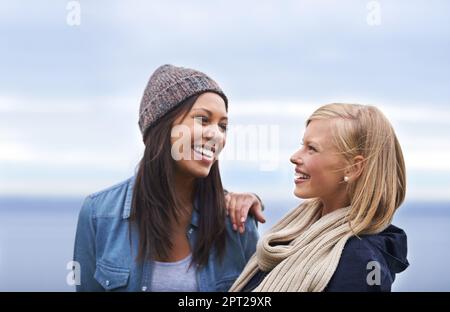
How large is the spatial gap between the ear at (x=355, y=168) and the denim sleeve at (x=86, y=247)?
90 centimetres

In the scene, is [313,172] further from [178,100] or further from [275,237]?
[178,100]

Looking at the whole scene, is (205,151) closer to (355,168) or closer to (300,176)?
(300,176)

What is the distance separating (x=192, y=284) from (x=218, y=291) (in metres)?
0.09

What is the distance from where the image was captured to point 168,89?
2.37m

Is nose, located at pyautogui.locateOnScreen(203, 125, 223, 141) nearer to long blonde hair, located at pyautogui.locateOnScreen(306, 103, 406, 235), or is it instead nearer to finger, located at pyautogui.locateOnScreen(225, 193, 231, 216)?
finger, located at pyautogui.locateOnScreen(225, 193, 231, 216)

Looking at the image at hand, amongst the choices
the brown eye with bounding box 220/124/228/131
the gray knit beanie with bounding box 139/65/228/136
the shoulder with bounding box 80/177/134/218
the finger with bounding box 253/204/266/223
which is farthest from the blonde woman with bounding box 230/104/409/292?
the shoulder with bounding box 80/177/134/218

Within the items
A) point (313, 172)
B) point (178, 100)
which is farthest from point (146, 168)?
point (313, 172)

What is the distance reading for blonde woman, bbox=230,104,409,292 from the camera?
212 centimetres

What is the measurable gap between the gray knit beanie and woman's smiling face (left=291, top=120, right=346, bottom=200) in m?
0.34

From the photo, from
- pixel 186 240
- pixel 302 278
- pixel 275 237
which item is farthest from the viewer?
pixel 186 240

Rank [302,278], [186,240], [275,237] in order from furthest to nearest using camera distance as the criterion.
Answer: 1. [186,240]
2. [275,237]
3. [302,278]

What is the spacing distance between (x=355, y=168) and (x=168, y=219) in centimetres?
69

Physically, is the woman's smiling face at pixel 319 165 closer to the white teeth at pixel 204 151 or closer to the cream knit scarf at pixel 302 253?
the cream knit scarf at pixel 302 253

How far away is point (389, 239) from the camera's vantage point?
220cm
